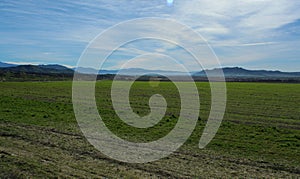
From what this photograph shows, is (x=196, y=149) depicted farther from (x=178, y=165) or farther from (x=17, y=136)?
(x=17, y=136)

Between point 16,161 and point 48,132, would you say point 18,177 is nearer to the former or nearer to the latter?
point 16,161

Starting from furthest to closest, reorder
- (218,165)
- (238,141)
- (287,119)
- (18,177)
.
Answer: (287,119) < (238,141) < (218,165) < (18,177)

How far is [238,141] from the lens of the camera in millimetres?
14211

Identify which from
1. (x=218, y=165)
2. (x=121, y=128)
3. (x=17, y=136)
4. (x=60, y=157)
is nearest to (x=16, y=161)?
(x=60, y=157)

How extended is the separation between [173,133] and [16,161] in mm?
8266

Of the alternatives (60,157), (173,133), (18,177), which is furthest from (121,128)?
(18,177)

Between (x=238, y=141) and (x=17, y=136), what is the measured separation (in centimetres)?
995

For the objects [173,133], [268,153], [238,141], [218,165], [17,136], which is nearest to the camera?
[218,165]

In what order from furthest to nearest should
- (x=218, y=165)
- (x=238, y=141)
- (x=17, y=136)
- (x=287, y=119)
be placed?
(x=287, y=119), (x=238, y=141), (x=17, y=136), (x=218, y=165)

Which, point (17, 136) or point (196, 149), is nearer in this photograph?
point (196, 149)

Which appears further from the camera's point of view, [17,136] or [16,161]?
[17,136]

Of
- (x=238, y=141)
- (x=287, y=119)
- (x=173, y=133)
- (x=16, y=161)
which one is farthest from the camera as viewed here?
(x=287, y=119)

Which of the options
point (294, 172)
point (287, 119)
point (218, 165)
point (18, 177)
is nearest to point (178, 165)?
point (218, 165)

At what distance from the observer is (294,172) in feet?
32.2
